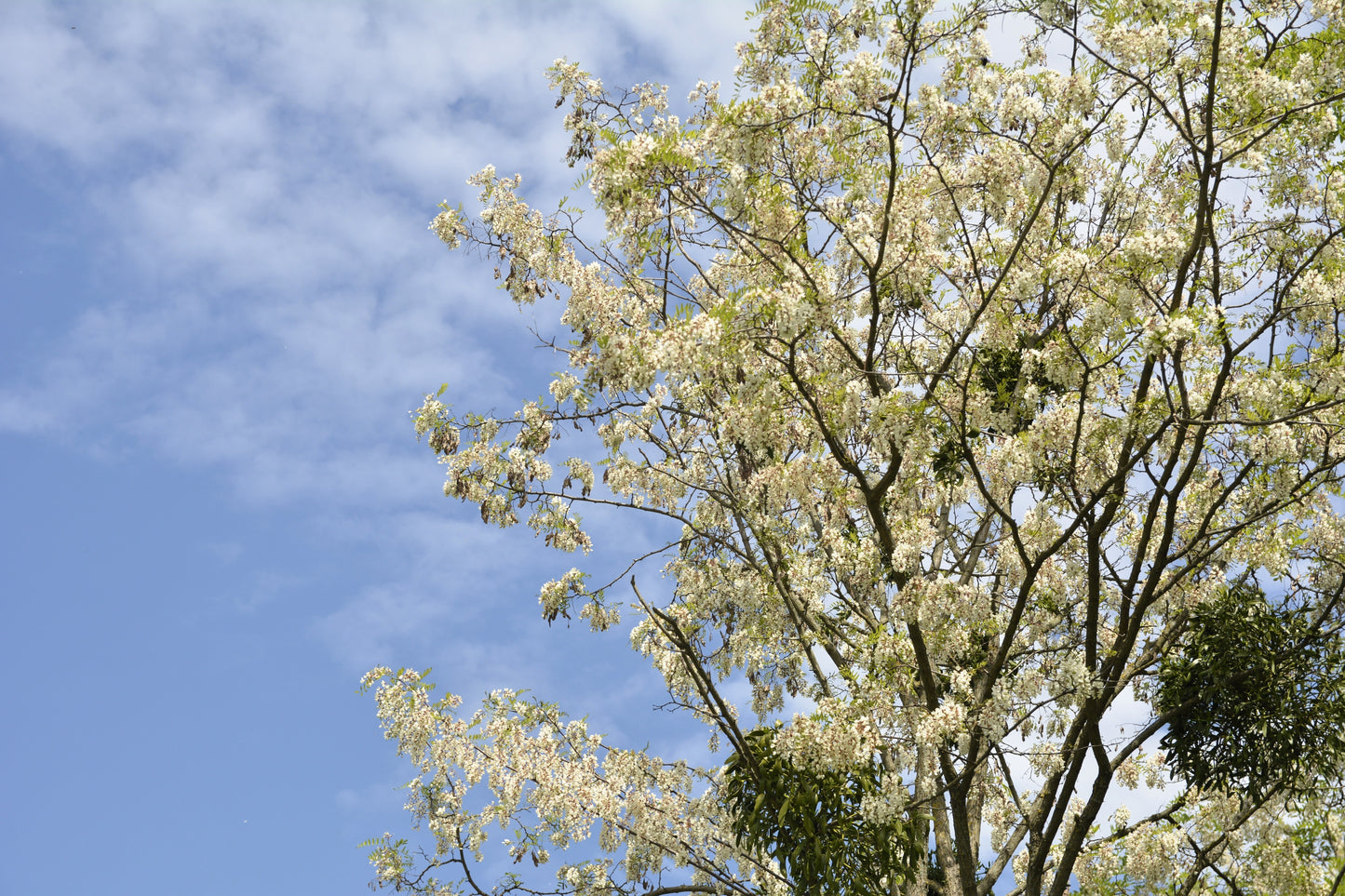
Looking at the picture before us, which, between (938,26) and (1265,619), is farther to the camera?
(938,26)

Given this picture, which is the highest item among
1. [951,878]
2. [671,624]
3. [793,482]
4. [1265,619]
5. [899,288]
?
[899,288]

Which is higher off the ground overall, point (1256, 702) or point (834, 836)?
point (1256, 702)

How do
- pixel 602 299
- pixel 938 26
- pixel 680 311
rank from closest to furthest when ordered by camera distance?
1. pixel 680 311
2. pixel 938 26
3. pixel 602 299

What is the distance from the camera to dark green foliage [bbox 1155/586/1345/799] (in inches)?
314

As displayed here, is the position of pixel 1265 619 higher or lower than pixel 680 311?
lower

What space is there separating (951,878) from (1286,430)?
4.78 metres

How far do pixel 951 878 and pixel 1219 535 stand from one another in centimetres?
367

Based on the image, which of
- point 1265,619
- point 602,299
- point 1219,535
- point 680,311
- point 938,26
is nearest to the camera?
point 680,311

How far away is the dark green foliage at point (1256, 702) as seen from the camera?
314 inches

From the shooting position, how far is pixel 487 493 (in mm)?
10586

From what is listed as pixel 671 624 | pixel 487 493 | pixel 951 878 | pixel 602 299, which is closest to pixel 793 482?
A: pixel 671 624

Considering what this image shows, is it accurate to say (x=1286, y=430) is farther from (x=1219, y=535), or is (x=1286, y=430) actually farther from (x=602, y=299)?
(x=602, y=299)

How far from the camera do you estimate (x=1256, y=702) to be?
26.2 feet

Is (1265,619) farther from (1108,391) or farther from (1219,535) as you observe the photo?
(1108,391)
